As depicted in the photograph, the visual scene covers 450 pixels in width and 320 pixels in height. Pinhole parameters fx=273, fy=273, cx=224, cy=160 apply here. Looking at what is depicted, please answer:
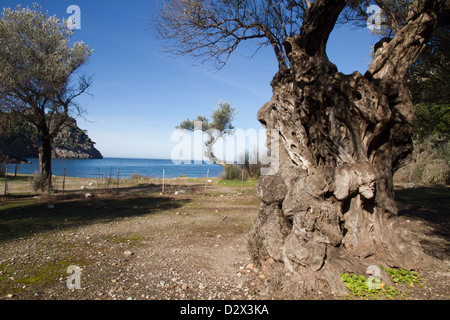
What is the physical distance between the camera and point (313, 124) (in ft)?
16.7

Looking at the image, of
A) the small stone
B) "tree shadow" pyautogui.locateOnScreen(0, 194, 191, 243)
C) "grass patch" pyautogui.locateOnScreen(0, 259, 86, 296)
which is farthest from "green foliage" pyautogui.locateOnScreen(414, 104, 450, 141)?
"grass patch" pyautogui.locateOnScreen(0, 259, 86, 296)

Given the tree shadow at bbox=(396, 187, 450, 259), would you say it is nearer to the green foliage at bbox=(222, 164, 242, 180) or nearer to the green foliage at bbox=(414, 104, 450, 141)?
the green foliage at bbox=(414, 104, 450, 141)

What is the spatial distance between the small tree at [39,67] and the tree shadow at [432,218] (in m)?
15.5

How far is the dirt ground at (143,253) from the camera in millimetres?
3932

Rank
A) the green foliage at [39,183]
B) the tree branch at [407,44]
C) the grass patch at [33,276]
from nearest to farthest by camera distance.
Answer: the grass patch at [33,276] → the tree branch at [407,44] → the green foliage at [39,183]

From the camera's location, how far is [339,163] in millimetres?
4723

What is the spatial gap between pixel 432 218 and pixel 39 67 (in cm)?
1702

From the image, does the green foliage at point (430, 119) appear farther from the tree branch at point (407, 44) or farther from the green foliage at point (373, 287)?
the green foliage at point (373, 287)

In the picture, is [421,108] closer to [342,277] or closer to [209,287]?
[342,277]

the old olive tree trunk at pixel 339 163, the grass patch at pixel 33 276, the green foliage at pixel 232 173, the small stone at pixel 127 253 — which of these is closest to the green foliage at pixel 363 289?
the old olive tree trunk at pixel 339 163

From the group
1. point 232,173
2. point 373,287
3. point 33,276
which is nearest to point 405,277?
point 373,287

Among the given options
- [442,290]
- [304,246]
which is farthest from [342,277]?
[442,290]

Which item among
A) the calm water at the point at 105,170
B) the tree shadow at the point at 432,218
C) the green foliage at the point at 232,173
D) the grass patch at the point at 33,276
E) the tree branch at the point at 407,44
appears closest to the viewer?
the grass patch at the point at 33,276

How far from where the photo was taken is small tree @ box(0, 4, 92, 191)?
487 inches
